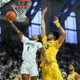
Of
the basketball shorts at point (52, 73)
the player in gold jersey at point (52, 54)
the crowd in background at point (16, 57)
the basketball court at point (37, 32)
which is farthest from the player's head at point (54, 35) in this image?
the crowd in background at point (16, 57)

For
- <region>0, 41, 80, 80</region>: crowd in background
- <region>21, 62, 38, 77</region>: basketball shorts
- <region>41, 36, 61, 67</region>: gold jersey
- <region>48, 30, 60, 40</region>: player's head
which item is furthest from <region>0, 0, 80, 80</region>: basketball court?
<region>21, 62, 38, 77</region>: basketball shorts

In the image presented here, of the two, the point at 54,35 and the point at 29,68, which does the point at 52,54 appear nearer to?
the point at 54,35

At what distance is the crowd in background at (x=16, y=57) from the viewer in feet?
51.0

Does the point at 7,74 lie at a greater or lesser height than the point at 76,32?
lesser

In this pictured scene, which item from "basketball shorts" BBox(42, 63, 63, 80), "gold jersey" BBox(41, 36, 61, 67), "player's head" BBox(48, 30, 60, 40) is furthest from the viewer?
"player's head" BBox(48, 30, 60, 40)

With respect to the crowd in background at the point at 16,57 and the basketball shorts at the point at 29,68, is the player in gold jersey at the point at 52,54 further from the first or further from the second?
the crowd in background at the point at 16,57

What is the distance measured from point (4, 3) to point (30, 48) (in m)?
8.12

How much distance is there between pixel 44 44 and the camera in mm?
6332

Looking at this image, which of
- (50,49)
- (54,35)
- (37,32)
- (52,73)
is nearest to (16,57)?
(37,32)

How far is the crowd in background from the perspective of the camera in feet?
51.0

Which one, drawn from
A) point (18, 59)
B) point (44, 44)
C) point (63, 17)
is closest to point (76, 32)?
point (63, 17)

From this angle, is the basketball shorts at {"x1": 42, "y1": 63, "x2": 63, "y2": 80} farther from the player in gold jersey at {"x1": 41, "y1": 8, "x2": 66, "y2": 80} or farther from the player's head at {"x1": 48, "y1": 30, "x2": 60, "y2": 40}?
the player's head at {"x1": 48, "y1": 30, "x2": 60, "y2": 40}

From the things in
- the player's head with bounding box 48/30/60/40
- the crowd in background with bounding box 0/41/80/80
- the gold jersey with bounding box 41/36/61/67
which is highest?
the player's head with bounding box 48/30/60/40

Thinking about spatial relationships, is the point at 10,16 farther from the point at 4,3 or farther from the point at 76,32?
the point at 76,32
